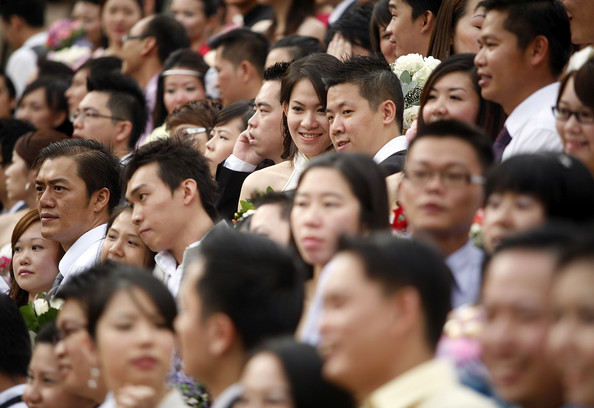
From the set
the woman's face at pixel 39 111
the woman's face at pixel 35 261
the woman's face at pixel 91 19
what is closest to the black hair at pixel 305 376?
the woman's face at pixel 35 261

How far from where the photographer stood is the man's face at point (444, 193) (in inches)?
169

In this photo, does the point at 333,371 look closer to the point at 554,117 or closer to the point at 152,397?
the point at 152,397

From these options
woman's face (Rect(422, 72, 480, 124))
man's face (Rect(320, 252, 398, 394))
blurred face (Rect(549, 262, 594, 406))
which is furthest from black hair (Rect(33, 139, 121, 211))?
blurred face (Rect(549, 262, 594, 406))

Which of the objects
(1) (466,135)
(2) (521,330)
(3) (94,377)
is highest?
(1) (466,135)

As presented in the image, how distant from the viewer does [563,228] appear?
11.0ft

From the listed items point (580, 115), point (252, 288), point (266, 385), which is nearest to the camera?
point (266, 385)

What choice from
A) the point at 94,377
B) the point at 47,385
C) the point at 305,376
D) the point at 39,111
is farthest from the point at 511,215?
the point at 39,111

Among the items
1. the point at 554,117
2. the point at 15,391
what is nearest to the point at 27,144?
the point at 15,391

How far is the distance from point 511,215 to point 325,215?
866 mm

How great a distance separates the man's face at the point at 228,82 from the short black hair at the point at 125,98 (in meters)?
0.86

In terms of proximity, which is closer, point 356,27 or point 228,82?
point 356,27

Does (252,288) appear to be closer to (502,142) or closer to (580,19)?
(502,142)

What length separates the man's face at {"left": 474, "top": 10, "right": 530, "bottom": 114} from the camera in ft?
18.4

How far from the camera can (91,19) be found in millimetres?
13672
